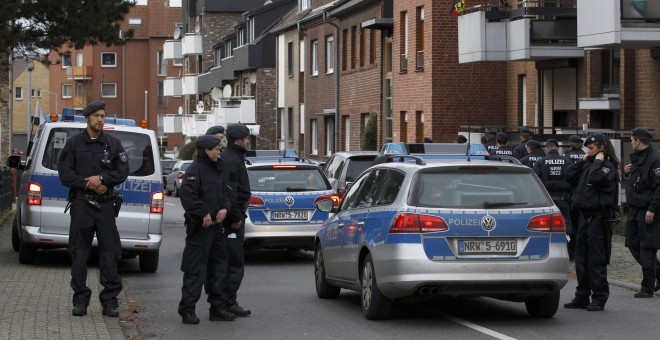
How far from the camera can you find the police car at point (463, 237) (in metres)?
11.2

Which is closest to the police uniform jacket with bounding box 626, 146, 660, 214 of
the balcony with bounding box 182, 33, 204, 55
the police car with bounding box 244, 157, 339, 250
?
the police car with bounding box 244, 157, 339, 250

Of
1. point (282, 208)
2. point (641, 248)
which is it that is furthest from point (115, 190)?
point (641, 248)

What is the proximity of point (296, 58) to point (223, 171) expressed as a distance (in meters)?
45.2

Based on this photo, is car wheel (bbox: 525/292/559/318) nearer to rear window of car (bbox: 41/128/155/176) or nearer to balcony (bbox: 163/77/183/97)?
rear window of car (bbox: 41/128/155/176)

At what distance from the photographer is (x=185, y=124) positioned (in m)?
91.5

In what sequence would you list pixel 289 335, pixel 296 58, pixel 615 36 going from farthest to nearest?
1. pixel 296 58
2. pixel 615 36
3. pixel 289 335

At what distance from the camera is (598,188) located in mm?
12906

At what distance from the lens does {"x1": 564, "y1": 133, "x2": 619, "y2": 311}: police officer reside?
503 inches

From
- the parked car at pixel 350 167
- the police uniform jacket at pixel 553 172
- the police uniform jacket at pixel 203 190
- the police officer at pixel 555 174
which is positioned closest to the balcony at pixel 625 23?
the parked car at pixel 350 167

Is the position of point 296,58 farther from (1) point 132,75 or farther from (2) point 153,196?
(1) point 132,75

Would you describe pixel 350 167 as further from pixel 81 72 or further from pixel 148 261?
pixel 81 72

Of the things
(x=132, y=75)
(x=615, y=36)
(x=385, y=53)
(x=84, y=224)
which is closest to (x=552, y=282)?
(x=84, y=224)

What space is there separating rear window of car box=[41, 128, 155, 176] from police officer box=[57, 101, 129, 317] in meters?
4.89

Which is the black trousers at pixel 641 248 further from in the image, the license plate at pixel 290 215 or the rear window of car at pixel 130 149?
the rear window of car at pixel 130 149
